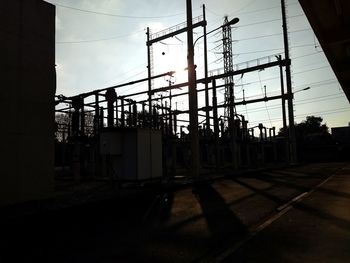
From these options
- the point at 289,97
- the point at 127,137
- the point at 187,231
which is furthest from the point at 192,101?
the point at 289,97

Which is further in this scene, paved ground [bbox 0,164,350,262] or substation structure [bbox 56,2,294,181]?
substation structure [bbox 56,2,294,181]

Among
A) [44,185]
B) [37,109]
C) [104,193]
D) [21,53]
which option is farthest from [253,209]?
[21,53]

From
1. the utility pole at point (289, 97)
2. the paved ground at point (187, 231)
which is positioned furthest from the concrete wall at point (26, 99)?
the utility pole at point (289, 97)

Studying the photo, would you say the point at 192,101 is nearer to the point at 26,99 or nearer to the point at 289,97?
the point at 26,99

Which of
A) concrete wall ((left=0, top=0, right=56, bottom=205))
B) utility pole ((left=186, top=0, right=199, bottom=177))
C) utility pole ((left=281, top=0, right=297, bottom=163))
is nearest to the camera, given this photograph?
concrete wall ((left=0, top=0, right=56, bottom=205))

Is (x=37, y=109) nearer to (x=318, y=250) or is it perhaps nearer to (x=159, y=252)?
(x=159, y=252)

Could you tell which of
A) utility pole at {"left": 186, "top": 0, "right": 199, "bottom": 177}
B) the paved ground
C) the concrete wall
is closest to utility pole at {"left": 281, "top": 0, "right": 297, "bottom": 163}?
utility pole at {"left": 186, "top": 0, "right": 199, "bottom": 177}

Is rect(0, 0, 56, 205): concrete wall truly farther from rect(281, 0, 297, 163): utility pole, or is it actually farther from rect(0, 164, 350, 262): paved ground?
rect(281, 0, 297, 163): utility pole

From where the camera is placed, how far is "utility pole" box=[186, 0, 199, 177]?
20953 mm

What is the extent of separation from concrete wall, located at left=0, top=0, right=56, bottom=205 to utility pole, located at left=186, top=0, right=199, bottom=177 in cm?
899

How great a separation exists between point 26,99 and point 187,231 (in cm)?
766

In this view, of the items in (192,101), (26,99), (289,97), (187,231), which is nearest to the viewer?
(187,231)

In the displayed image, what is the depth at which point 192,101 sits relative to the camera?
854 inches

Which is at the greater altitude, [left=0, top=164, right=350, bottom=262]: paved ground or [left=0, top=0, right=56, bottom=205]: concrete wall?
[left=0, top=0, right=56, bottom=205]: concrete wall
